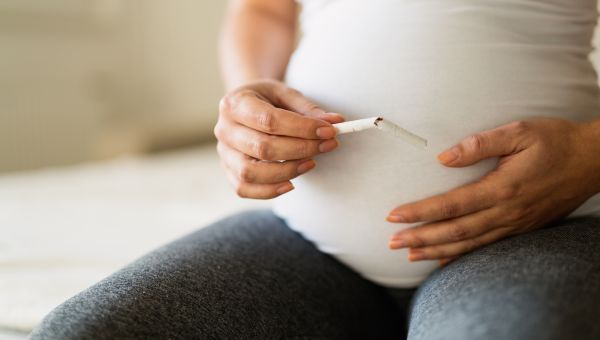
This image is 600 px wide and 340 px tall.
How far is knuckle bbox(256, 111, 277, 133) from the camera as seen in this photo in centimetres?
51

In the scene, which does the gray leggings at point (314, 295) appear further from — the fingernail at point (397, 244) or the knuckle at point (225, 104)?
the knuckle at point (225, 104)

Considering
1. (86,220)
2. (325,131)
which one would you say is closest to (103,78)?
(86,220)

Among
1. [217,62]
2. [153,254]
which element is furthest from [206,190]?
[217,62]

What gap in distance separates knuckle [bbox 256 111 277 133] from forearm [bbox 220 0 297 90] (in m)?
0.25

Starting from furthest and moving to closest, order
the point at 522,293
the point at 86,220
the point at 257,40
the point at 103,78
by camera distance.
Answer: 1. the point at 103,78
2. the point at 86,220
3. the point at 257,40
4. the point at 522,293

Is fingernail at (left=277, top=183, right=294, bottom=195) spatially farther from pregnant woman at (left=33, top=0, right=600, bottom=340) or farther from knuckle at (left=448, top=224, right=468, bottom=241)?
knuckle at (left=448, top=224, right=468, bottom=241)

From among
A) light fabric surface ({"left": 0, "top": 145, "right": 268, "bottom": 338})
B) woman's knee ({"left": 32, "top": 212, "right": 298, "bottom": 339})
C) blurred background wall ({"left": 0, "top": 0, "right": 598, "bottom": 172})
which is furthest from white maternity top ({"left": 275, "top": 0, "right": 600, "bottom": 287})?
blurred background wall ({"left": 0, "top": 0, "right": 598, "bottom": 172})

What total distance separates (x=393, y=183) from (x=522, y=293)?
0.20 meters

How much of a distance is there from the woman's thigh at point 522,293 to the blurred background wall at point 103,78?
1898 mm

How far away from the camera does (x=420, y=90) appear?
0.56 m

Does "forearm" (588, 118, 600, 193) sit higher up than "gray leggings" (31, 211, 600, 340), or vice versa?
"forearm" (588, 118, 600, 193)

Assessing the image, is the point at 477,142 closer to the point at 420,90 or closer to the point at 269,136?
the point at 420,90

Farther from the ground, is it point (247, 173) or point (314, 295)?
point (247, 173)

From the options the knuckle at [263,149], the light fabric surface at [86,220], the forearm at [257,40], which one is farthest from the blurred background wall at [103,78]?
the knuckle at [263,149]
